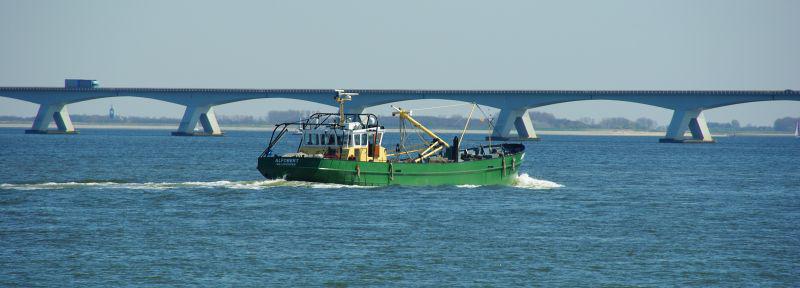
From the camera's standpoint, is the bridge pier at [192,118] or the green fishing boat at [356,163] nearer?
the green fishing boat at [356,163]

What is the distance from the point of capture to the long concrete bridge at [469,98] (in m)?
170

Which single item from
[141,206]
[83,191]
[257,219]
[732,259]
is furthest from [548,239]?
[83,191]

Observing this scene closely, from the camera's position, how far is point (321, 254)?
34531mm

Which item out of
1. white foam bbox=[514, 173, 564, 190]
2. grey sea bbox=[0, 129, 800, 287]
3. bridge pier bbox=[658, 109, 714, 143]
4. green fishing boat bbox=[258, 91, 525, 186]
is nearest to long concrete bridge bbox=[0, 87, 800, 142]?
bridge pier bbox=[658, 109, 714, 143]

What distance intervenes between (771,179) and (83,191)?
44.0 meters

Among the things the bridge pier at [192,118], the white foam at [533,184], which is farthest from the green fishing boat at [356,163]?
the bridge pier at [192,118]

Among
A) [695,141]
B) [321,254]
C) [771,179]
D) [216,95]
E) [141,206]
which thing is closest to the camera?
[321,254]

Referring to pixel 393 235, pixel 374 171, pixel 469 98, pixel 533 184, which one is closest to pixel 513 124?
pixel 469 98

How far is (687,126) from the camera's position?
173500 mm

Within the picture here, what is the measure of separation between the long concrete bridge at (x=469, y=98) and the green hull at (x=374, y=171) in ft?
339

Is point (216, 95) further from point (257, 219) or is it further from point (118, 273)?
point (118, 273)

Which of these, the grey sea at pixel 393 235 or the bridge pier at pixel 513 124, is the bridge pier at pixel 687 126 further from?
the grey sea at pixel 393 235

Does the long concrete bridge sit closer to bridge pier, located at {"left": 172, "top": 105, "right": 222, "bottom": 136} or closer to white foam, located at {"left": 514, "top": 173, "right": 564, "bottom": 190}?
bridge pier, located at {"left": 172, "top": 105, "right": 222, "bottom": 136}

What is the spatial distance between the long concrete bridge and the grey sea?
348 feet
